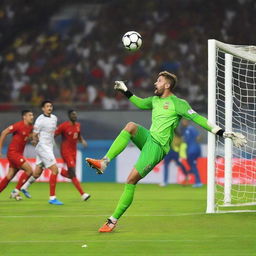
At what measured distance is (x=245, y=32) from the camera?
25094 mm

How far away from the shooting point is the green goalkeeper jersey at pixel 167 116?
9.59 metres

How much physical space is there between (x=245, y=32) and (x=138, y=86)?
3.96m

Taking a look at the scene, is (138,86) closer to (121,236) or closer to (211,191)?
(211,191)

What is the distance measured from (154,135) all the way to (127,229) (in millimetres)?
1190

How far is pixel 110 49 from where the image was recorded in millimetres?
25516

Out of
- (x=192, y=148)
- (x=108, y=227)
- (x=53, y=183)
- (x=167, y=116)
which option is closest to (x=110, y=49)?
(x=192, y=148)

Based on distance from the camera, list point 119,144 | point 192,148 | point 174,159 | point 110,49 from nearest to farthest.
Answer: point 119,144
point 192,148
point 174,159
point 110,49

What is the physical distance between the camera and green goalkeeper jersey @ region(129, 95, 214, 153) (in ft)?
31.4

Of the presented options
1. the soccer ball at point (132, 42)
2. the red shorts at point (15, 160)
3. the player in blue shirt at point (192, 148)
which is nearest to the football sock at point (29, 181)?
the red shorts at point (15, 160)

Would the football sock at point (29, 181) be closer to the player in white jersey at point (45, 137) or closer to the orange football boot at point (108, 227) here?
the player in white jersey at point (45, 137)

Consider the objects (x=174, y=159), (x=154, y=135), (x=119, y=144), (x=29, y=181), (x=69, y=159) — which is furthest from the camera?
(x=174, y=159)

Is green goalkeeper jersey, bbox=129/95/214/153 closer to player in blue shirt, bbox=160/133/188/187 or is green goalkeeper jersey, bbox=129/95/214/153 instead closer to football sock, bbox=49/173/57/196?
football sock, bbox=49/173/57/196

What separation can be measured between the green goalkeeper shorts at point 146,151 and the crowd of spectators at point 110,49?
13998mm

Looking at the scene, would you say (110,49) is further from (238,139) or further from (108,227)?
(108,227)
